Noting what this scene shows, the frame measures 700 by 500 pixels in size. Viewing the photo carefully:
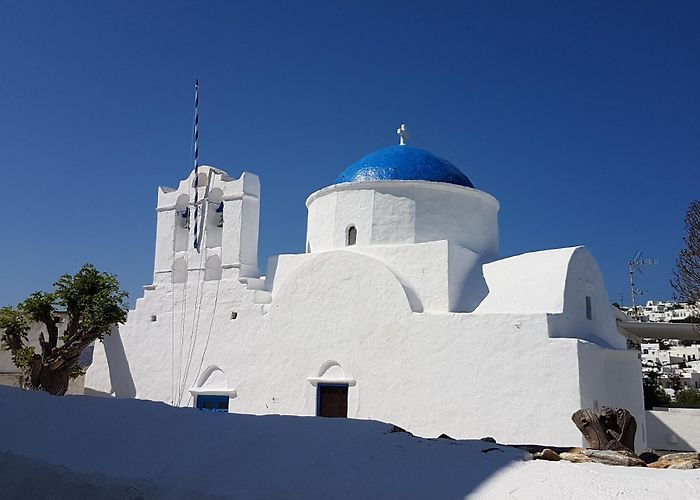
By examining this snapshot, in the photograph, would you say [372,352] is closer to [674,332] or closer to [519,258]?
[519,258]

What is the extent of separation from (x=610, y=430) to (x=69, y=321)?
450 inches

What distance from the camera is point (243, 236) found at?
13484mm

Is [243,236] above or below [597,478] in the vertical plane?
above

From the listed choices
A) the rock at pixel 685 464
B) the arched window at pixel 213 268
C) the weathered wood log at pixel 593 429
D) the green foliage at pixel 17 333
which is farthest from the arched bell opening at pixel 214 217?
the rock at pixel 685 464

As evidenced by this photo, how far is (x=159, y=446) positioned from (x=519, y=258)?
790 centimetres

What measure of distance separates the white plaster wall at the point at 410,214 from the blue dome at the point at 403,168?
0.34m

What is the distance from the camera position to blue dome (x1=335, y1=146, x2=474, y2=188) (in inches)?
514

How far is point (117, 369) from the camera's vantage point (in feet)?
47.4

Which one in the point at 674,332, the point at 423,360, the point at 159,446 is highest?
the point at 674,332

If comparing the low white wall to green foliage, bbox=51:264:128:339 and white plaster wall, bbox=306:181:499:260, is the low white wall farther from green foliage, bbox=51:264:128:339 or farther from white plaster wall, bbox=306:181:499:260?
green foliage, bbox=51:264:128:339

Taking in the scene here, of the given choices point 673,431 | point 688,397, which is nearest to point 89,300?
point 673,431

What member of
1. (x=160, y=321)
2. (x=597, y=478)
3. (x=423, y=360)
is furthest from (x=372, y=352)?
(x=597, y=478)

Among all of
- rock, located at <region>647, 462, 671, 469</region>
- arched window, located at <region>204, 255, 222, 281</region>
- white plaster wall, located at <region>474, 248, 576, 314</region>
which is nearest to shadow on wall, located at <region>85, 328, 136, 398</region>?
arched window, located at <region>204, 255, 222, 281</region>

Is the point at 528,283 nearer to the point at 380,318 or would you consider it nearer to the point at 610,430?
the point at 380,318
